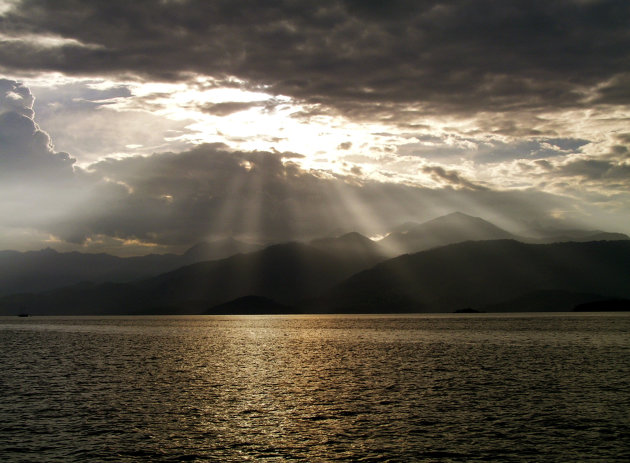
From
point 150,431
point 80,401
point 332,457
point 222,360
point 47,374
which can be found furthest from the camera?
point 222,360

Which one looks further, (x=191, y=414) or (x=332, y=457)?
(x=191, y=414)

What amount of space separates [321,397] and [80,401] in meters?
26.7

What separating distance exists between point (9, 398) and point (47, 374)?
24.3 m

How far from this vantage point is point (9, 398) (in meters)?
61.3

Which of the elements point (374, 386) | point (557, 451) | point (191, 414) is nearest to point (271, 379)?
point (374, 386)

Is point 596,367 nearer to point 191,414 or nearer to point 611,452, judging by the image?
point 611,452

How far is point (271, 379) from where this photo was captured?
77812mm

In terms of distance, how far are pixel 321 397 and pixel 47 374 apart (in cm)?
4884

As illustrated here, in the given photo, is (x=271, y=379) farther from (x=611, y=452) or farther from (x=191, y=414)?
(x=611, y=452)

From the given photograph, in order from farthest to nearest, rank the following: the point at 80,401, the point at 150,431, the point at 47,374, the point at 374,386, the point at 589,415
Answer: the point at 47,374 < the point at 374,386 < the point at 80,401 < the point at 589,415 < the point at 150,431

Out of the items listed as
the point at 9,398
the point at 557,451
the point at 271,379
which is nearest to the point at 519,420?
the point at 557,451

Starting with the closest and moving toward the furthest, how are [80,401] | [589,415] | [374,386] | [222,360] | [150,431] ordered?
1. [150,431]
2. [589,415]
3. [80,401]
4. [374,386]
5. [222,360]

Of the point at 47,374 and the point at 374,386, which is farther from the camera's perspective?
the point at 47,374

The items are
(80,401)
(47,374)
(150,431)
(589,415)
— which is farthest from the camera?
(47,374)
